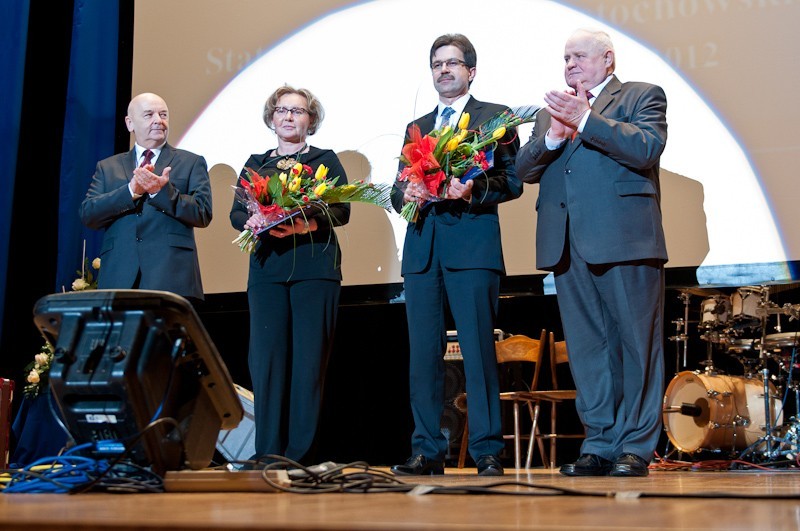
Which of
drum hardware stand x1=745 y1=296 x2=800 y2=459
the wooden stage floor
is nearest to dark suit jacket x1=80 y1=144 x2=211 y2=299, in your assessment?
the wooden stage floor

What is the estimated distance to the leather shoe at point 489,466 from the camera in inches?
117

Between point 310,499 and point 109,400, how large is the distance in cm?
Result: 51

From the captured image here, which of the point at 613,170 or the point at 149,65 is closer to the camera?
the point at 613,170

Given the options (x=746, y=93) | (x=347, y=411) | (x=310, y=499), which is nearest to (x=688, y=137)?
(x=746, y=93)

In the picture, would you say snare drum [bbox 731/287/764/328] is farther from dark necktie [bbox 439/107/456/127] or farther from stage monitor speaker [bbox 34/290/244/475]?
stage monitor speaker [bbox 34/290/244/475]

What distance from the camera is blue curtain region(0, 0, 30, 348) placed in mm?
5055

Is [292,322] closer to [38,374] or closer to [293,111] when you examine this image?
[293,111]

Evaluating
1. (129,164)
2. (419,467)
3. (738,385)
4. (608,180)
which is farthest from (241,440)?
(738,385)

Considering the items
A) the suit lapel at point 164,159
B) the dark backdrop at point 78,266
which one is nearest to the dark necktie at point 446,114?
the suit lapel at point 164,159

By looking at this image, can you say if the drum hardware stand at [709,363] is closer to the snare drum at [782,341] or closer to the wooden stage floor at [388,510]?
the snare drum at [782,341]

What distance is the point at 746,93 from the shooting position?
4250 mm

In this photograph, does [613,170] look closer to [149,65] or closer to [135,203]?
[135,203]

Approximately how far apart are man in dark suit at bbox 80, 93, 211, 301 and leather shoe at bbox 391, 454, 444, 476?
116 centimetres

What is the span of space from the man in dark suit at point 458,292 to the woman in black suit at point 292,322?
1.07ft
